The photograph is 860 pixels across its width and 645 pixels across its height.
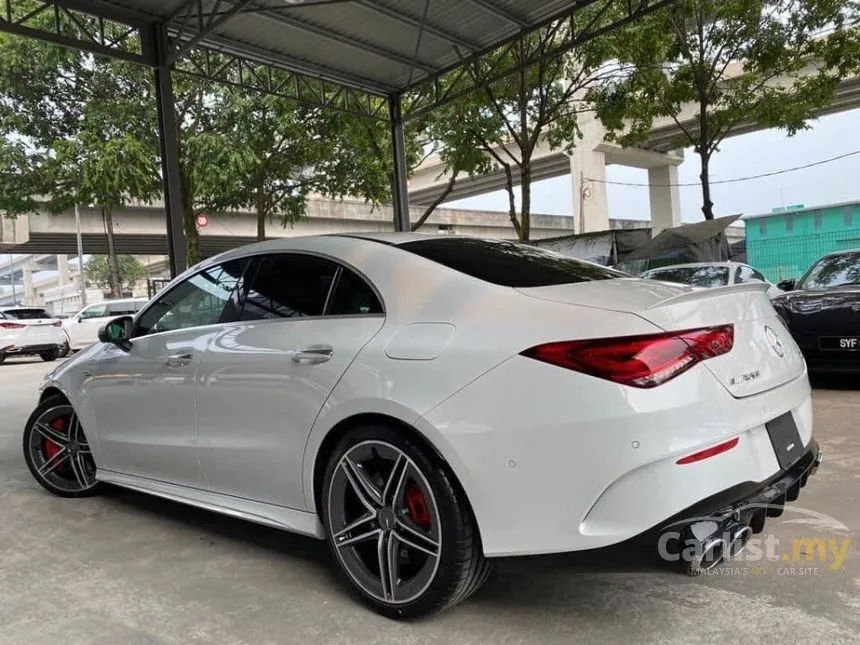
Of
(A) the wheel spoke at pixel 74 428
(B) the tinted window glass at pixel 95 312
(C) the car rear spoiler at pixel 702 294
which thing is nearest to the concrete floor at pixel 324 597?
(A) the wheel spoke at pixel 74 428

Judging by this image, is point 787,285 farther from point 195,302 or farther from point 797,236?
point 797,236

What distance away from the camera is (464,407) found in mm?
2262

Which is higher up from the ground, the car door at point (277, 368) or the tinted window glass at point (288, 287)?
the tinted window glass at point (288, 287)

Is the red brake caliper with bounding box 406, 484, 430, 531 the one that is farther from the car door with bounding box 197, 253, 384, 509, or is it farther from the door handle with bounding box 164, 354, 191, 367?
the door handle with bounding box 164, 354, 191, 367

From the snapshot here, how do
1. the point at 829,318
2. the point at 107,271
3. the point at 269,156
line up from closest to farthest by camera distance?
the point at 829,318, the point at 269,156, the point at 107,271

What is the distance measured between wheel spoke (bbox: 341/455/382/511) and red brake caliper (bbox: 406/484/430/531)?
0.43ft

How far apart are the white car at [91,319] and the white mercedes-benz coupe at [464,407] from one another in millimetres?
18006

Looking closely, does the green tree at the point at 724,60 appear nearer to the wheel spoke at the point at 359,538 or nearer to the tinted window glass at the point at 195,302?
the tinted window glass at the point at 195,302

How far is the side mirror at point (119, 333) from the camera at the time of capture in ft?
12.3

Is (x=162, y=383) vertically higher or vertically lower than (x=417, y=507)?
higher

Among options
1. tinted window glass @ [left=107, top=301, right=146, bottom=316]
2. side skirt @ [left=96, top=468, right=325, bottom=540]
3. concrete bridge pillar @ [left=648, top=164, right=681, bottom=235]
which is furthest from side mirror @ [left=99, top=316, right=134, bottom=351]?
concrete bridge pillar @ [left=648, top=164, right=681, bottom=235]

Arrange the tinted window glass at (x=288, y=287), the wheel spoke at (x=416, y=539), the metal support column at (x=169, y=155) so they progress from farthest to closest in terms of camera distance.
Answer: the metal support column at (x=169, y=155)
the tinted window glass at (x=288, y=287)
the wheel spoke at (x=416, y=539)

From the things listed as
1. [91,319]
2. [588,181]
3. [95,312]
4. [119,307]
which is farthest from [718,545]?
[588,181]

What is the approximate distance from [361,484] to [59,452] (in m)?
2.78
